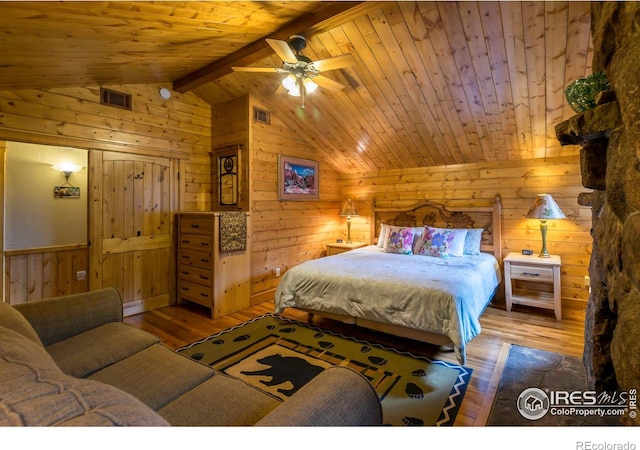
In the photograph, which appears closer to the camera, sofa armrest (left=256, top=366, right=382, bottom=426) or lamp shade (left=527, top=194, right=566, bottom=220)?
sofa armrest (left=256, top=366, right=382, bottom=426)

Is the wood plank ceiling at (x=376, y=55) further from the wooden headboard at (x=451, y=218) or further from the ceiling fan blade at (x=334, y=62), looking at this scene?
the wooden headboard at (x=451, y=218)

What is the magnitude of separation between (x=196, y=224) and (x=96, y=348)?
214 cm

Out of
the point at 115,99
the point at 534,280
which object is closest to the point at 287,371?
the point at 534,280

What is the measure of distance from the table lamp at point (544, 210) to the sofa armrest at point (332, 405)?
11.0ft

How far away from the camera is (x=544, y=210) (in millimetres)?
3350

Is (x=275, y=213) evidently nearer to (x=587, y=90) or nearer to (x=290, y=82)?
(x=290, y=82)

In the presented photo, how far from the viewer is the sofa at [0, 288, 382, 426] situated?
2.14ft

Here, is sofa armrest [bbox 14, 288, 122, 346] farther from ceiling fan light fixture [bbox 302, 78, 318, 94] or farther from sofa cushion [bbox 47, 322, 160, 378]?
ceiling fan light fixture [bbox 302, 78, 318, 94]

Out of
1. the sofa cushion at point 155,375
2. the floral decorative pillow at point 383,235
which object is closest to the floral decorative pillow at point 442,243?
the floral decorative pillow at point 383,235

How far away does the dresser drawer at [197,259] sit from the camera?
136 inches

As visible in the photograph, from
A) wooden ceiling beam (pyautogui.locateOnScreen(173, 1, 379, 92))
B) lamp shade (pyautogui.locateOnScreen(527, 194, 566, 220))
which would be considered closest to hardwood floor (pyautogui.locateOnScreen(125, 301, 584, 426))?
lamp shade (pyautogui.locateOnScreen(527, 194, 566, 220))

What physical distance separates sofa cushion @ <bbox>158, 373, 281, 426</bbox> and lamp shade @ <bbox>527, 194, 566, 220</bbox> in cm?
356

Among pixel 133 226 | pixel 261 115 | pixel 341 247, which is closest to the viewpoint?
pixel 133 226
